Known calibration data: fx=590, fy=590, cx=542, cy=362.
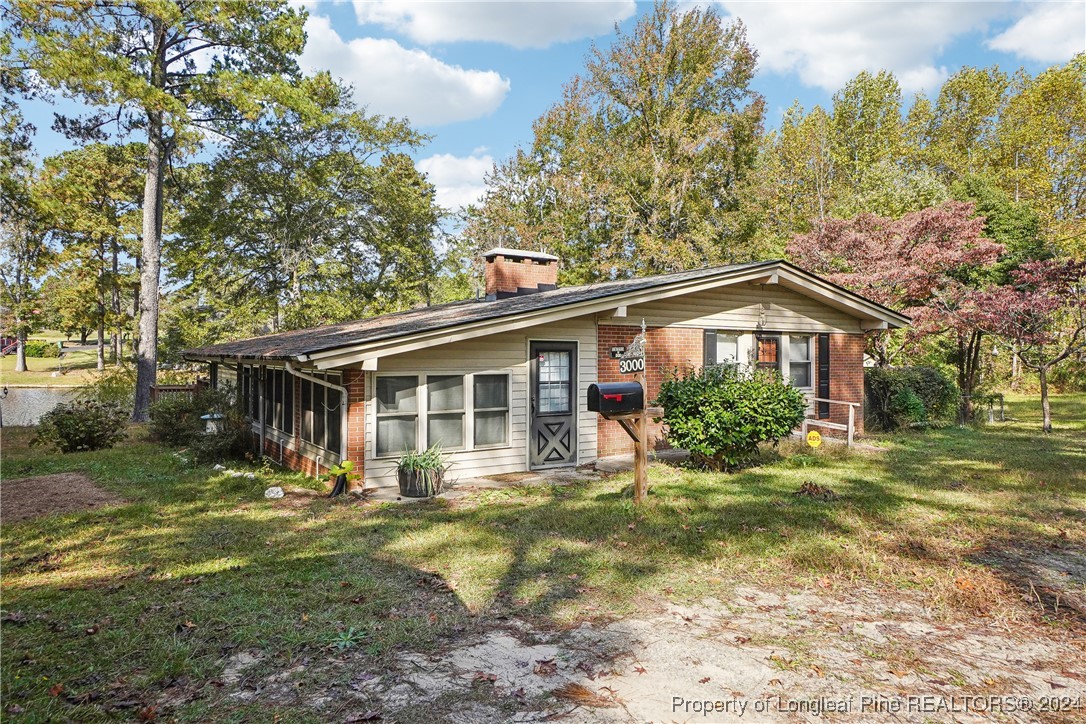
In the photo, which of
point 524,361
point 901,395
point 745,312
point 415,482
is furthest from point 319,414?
point 901,395

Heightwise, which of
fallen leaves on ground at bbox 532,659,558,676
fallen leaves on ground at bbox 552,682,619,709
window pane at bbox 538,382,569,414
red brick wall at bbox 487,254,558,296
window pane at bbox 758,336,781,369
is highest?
red brick wall at bbox 487,254,558,296

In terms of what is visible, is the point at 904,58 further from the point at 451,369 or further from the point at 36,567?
the point at 36,567

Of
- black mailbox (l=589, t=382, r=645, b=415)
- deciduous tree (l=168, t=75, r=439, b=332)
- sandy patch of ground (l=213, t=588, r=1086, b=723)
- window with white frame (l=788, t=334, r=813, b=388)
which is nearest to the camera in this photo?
sandy patch of ground (l=213, t=588, r=1086, b=723)

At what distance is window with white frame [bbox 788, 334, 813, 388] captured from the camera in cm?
1336

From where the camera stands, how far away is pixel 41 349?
4034cm

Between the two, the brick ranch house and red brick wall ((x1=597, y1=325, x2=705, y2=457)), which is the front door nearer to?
the brick ranch house

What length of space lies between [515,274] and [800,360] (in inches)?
270

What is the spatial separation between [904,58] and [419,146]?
26.8 meters

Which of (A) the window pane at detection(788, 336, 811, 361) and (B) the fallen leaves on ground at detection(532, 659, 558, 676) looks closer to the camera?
(B) the fallen leaves on ground at detection(532, 659, 558, 676)

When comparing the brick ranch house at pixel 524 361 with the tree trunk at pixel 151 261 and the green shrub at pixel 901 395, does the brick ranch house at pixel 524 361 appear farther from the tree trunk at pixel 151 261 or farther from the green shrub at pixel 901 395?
the tree trunk at pixel 151 261

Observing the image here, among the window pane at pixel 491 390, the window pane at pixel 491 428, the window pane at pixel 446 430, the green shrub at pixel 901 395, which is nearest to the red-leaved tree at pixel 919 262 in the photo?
the green shrub at pixel 901 395

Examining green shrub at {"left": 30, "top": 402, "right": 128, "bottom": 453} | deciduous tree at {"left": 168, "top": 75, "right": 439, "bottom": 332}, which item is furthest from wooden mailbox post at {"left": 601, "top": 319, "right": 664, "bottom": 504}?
deciduous tree at {"left": 168, "top": 75, "right": 439, "bottom": 332}

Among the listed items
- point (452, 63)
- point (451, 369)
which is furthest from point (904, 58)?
point (451, 369)

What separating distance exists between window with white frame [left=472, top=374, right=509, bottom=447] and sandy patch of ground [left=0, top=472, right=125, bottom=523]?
16.9 feet
